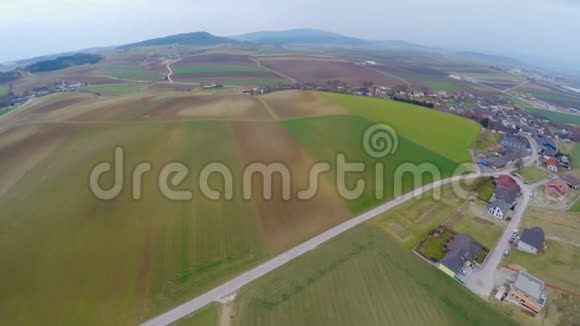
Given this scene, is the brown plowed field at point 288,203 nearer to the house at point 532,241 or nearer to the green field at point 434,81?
the house at point 532,241

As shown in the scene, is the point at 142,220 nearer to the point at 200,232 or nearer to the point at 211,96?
the point at 200,232

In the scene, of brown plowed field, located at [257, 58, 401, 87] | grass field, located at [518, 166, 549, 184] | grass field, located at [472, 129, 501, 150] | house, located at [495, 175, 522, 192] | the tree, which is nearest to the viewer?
house, located at [495, 175, 522, 192]

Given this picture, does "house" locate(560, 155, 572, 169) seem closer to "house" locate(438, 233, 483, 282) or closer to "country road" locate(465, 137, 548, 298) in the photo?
"country road" locate(465, 137, 548, 298)

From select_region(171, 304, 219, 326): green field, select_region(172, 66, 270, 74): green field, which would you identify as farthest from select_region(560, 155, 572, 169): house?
select_region(172, 66, 270, 74): green field

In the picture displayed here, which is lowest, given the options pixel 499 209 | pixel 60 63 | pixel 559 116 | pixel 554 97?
pixel 499 209

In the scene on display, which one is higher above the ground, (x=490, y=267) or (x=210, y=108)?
(x=210, y=108)

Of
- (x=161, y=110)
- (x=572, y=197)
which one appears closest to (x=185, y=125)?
(x=161, y=110)

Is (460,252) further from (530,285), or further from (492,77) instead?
(492,77)

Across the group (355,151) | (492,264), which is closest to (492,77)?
(355,151)
